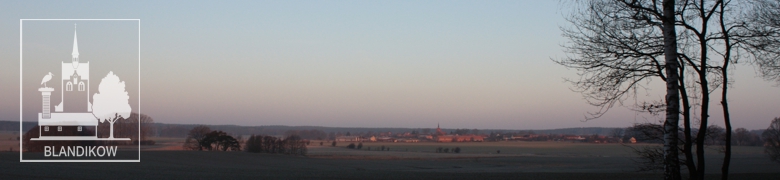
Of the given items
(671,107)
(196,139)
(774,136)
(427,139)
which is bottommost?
(427,139)

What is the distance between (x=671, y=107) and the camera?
10773 millimetres

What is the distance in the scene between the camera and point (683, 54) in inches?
446

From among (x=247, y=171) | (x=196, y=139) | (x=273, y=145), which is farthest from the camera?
(x=273, y=145)

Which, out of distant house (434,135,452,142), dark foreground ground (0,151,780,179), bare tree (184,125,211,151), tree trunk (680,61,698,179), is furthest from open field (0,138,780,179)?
distant house (434,135,452,142)

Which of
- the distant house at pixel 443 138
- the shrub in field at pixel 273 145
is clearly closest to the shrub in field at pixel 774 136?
the shrub in field at pixel 273 145

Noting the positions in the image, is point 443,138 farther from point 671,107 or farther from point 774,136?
point 671,107

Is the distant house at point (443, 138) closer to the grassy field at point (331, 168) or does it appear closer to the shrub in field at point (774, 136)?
the grassy field at point (331, 168)

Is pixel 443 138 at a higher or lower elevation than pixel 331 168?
lower

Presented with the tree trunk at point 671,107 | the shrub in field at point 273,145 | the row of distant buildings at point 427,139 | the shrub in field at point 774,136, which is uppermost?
the tree trunk at point 671,107

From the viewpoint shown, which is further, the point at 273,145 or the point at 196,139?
the point at 273,145

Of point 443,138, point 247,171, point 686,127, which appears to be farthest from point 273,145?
point 443,138

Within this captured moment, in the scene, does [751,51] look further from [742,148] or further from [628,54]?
[742,148]

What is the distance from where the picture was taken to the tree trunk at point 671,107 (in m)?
10.8

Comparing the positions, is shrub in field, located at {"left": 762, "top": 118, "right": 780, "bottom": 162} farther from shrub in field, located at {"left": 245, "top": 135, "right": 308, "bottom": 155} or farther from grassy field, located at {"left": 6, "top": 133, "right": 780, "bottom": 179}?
shrub in field, located at {"left": 245, "top": 135, "right": 308, "bottom": 155}
